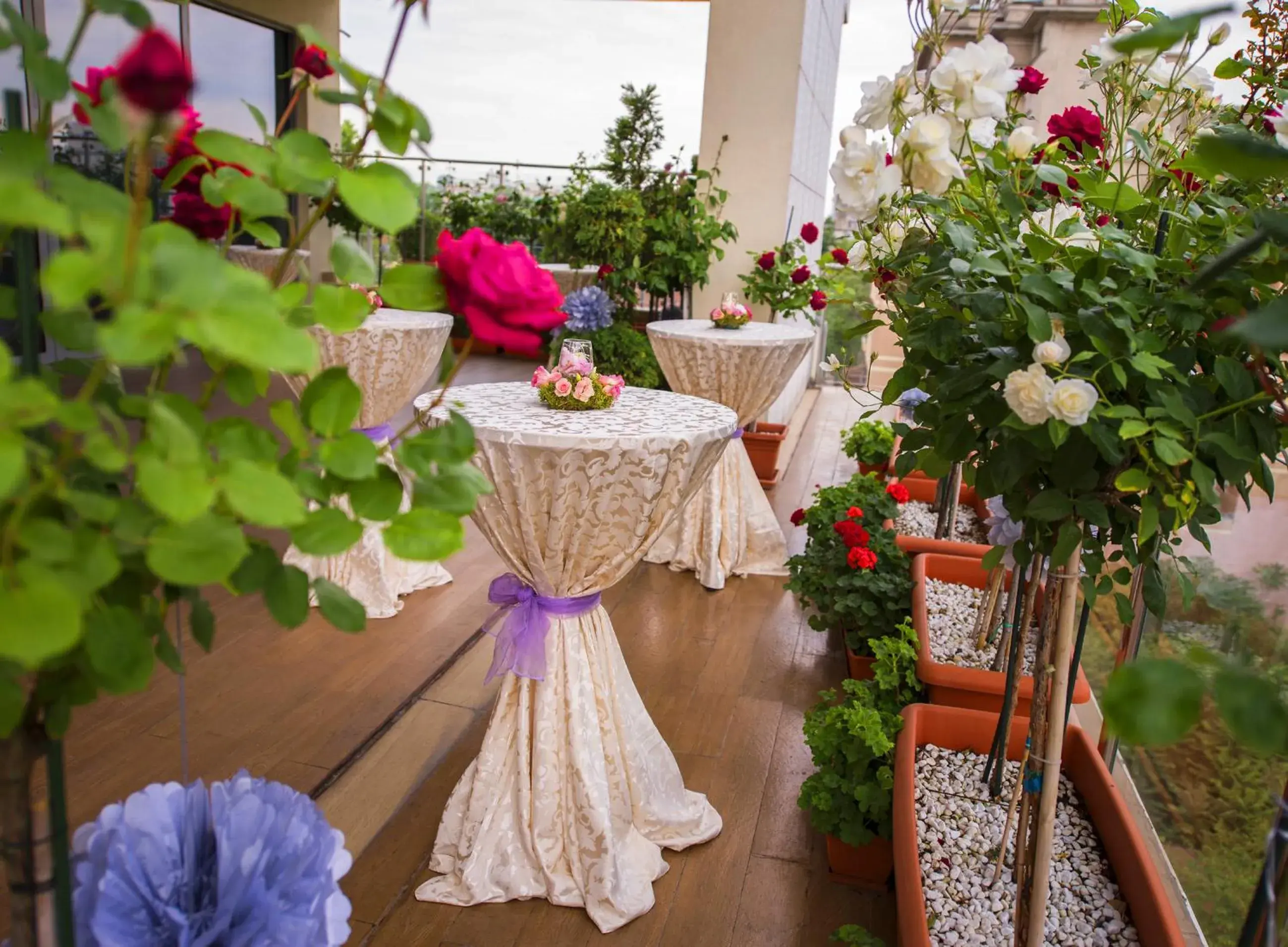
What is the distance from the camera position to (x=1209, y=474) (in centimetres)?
98

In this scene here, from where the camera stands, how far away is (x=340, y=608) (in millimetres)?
602

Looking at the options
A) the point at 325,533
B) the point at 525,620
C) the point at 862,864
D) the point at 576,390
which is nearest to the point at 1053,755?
the point at 862,864

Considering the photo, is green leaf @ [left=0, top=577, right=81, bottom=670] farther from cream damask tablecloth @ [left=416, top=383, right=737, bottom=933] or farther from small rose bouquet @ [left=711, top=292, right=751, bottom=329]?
small rose bouquet @ [left=711, top=292, right=751, bottom=329]

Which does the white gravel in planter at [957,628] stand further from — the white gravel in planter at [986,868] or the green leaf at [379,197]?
the green leaf at [379,197]

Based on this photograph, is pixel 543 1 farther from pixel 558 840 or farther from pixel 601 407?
pixel 558 840

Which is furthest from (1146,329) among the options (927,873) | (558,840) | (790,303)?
(790,303)

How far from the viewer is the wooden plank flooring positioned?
1867 mm

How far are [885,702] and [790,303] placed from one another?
8.43 feet

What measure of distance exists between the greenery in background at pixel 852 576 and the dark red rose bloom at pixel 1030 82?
139 cm

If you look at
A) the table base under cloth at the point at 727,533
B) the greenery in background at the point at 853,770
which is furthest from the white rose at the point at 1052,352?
the table base under cloth at the point at 727,533

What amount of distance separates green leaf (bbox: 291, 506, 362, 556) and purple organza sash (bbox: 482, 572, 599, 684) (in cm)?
143

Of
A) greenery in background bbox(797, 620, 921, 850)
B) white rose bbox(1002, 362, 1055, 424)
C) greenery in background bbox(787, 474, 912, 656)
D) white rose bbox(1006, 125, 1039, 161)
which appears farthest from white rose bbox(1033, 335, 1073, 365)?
greenery in background bbox(787, 474, 912, 656)

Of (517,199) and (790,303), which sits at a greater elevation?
(517,199)

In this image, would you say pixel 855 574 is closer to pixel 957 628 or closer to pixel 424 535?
pixel 957 628
